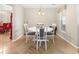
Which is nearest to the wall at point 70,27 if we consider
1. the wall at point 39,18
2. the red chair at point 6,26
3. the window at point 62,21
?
the window at point 62,21

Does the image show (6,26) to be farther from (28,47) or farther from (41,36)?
(41,36)

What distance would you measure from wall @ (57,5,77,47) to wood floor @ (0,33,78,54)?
171mm

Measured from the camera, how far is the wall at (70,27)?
3875 millimetres

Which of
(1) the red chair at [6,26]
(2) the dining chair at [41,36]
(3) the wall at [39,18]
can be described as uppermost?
(3) the wall at [39,18]

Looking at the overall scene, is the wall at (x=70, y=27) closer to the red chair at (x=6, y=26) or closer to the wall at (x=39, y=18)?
the wall at (x=39, y=18)

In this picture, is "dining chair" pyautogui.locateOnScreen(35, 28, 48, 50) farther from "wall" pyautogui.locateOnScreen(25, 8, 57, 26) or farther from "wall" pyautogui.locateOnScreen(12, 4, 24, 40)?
"wall" pyautogui.locateOnScreen(12, 4, 24, 40)

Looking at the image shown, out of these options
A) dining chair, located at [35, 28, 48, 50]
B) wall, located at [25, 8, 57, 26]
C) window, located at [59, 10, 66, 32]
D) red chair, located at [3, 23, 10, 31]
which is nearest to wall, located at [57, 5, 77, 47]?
window, located at [59, 10, 66, 32]

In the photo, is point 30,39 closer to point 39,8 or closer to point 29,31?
point 29,31

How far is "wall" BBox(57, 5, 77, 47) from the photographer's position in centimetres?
388

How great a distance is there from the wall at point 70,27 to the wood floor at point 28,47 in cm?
17
